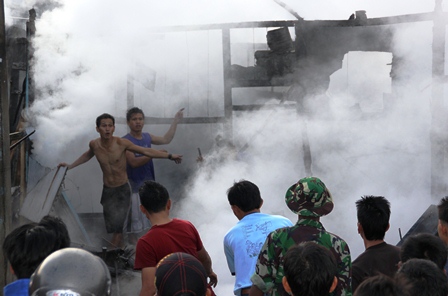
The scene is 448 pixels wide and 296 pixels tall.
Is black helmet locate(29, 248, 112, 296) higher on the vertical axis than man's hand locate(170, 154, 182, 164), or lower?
lower

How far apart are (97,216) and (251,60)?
2429mm

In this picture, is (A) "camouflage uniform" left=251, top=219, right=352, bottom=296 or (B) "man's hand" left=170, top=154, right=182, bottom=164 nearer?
(A) "camouflage uniform" left=251, top=219, right=352, bottom=296

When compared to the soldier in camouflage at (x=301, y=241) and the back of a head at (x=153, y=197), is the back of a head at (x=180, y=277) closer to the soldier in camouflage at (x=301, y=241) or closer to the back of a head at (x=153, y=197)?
the soldier in camouflage at (x=301, y=241)

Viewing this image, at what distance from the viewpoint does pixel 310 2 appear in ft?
25.8

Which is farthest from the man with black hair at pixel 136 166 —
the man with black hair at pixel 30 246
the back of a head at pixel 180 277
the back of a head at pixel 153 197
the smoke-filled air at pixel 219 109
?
the back of a head at pixel 180 277

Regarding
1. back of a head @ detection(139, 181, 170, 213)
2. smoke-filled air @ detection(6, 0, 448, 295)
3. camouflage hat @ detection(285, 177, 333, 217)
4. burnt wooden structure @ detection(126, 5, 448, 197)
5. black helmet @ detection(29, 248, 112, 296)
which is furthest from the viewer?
smoke-filled air @ detection(6, 0, 448, 295)

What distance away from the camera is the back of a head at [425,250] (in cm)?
295

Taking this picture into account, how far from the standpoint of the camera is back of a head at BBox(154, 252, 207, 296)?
7.66ft

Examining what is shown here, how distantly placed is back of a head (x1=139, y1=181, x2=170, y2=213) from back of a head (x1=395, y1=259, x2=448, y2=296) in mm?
1503

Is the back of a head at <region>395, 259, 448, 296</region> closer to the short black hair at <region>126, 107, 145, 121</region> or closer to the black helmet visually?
the black helmet

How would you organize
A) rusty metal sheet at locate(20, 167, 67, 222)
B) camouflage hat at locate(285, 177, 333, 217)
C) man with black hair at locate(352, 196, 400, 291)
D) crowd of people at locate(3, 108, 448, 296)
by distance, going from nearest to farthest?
crowd of people at locate(3, 108, 448, 296)
camouflage hat at locate(285, 177, 333, 217)
man with black hair at locate(352, 196, 400, 291)
rusty metal sheet at locate(20, 167, 67, 222)

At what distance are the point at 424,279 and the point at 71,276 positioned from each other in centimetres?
122

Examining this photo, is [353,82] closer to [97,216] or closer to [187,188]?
[187,188]

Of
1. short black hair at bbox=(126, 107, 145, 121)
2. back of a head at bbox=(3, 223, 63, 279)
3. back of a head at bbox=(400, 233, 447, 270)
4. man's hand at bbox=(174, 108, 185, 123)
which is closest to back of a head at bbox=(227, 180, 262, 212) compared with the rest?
back of a head at bbox=(400, 233, 447, 270)
